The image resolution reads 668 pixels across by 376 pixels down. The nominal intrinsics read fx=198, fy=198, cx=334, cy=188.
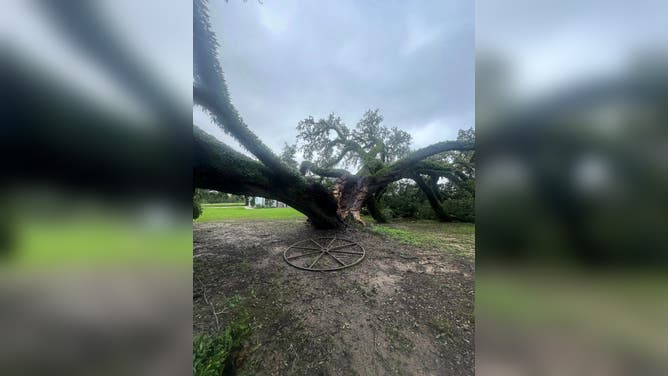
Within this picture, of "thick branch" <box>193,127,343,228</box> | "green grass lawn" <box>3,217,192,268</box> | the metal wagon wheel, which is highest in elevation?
"thick branch" <box>193,127,343,228</box>

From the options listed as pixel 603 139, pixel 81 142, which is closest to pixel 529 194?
pixel 603 139

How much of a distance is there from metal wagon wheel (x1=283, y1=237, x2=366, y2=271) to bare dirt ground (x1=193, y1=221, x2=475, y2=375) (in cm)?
27

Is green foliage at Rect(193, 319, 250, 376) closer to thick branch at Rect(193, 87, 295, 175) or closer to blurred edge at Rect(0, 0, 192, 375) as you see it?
blurred edge at Rect(0, 0, 192, 375)

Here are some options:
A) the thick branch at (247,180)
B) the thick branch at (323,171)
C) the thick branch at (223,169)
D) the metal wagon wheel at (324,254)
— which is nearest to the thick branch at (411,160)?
the thick branch at (323,171)

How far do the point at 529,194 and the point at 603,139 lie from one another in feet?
0.78

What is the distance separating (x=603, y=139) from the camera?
608 mm

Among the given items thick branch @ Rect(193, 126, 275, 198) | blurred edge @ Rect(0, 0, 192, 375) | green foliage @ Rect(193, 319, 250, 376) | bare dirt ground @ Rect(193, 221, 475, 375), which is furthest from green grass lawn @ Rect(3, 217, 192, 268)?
thick branch @ Rect(193, 126, 275, 198)

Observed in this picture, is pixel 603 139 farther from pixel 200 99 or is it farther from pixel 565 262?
pixel 200 99

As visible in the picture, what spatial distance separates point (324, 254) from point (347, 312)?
106 inches

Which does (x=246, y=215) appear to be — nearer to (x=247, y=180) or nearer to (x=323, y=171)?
(x=323, y=171)

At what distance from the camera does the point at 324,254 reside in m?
5.81

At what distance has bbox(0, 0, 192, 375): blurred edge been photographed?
51cm

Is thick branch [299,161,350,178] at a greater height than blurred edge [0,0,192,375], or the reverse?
thick branch [299,161,350,178]

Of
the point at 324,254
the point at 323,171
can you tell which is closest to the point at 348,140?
the point at 323,171
